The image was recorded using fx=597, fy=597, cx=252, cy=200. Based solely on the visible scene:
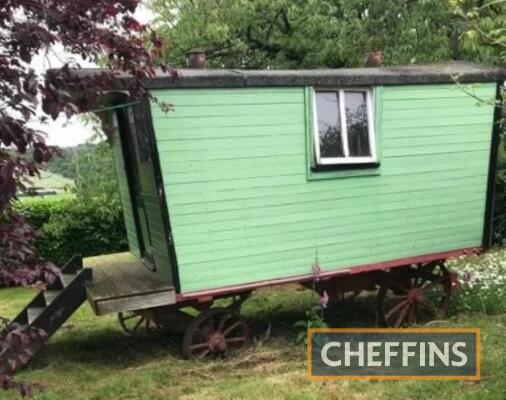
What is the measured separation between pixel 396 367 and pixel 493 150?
3.20 meters

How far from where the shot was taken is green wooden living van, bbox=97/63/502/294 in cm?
573

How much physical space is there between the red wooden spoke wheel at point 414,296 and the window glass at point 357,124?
168 cm

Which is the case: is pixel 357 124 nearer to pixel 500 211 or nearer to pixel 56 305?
pixel 56 305

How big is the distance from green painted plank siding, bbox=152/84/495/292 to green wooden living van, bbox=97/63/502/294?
0.01 m

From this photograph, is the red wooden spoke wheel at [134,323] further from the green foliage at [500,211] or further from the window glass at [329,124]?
the green foliage at [500,211]

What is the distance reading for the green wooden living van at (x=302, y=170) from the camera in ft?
18.8

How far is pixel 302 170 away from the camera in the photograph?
623 cm

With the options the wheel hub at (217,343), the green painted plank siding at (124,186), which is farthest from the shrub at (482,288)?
the green painted plank siding at (124,186)

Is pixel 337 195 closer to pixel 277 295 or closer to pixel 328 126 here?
pixel 328 126

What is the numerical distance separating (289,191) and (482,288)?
3233 mm

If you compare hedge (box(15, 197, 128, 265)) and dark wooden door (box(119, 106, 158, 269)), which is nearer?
dark wooden door (box(119, 106, 158, 269))

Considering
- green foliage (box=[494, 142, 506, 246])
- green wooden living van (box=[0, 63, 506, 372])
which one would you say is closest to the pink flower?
green wooden living van (box=[0, 63, 506, 372])

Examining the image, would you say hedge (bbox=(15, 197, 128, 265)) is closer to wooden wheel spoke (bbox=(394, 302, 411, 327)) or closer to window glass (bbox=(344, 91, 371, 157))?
wooden wheel spoke (bbox=(394, 302, 411, 327))

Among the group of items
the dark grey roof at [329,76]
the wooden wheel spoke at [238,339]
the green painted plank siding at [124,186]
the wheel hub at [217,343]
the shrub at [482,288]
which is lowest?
the shrub at [482,288]
